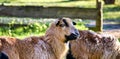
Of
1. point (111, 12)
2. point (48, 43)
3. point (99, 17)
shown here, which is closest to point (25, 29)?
point (99, 17)

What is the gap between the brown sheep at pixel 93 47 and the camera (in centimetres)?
971

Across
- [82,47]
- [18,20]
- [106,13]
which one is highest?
[82,47]

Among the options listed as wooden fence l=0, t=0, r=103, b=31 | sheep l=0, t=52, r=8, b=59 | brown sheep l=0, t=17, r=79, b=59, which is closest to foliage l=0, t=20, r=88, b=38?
wooden fence l=0, t=0, r=103, b=31

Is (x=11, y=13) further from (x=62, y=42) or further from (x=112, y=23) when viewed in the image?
(x=112, y=23)

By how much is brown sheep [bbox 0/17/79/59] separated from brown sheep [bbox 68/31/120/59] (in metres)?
0.34

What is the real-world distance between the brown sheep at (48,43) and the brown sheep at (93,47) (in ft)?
1.12

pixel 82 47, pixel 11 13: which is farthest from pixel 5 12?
pixel 82 47

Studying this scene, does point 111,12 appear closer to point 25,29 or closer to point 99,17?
point 99,17

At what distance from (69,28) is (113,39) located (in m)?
1.20

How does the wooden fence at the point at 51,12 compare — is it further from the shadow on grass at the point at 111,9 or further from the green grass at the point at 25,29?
the shadow on grass at the point at 111,9

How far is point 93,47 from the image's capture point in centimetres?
979

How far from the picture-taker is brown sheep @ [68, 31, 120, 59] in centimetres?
971

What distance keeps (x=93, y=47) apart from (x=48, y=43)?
1.15 metres

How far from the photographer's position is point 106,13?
26.8 m
